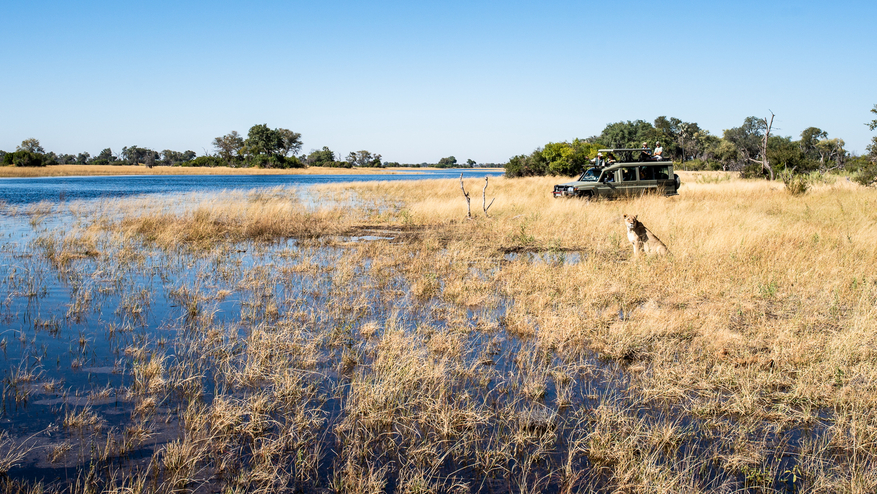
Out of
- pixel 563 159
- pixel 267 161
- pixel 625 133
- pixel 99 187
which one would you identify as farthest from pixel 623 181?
pixel 267 161

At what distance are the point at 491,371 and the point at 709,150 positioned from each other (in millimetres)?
96938

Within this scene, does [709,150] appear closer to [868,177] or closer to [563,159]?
[563,159]

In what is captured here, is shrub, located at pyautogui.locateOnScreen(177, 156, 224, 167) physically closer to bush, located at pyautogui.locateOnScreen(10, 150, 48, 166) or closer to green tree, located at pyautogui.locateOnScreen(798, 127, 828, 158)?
bush, located at pyautogui.locateOnScreen(10, 150, 48, 166)

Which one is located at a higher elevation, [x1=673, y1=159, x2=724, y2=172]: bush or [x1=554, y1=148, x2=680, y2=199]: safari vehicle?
[x1=673, y1=159, x2=724, y2=172]: bush

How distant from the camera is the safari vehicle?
1648cm

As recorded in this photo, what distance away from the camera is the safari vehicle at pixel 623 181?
16.5 meters

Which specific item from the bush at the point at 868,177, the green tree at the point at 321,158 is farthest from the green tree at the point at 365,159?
the bush at the point at 868,177

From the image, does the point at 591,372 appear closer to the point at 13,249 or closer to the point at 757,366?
the point at 757,366

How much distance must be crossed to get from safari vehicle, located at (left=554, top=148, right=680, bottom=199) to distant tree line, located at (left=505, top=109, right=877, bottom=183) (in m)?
10.6

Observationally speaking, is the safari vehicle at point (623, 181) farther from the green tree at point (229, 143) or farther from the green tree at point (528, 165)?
the green tree at point (229, 143)

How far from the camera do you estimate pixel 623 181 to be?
A: 16750 mm

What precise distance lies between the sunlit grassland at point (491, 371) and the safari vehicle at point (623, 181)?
6.81 m

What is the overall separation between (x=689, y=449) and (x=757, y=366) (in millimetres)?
1604

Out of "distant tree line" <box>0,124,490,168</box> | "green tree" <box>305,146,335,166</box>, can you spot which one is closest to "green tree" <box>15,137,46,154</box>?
"distant tree line" <box>0,124,490,168</box>
